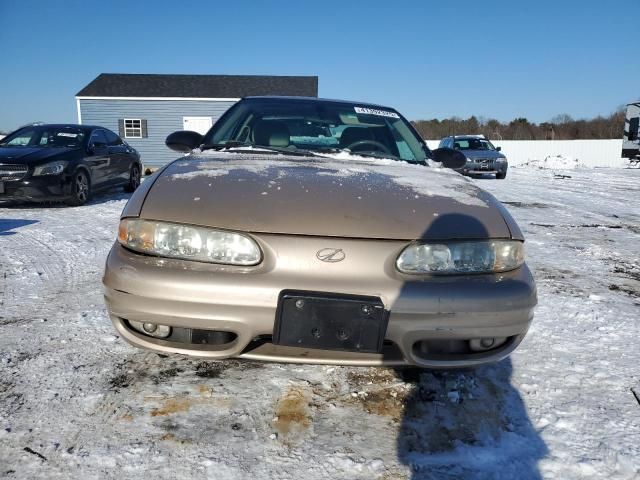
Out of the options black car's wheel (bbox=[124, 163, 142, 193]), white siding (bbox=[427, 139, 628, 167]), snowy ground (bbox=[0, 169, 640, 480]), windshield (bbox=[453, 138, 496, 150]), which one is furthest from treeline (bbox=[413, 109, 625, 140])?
snowy ground (bbox=[0, 169, 640, 480])

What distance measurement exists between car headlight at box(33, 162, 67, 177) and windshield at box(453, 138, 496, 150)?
12785mm

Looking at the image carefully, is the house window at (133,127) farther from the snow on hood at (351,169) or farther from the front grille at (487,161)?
the snow on hood at (351,169)

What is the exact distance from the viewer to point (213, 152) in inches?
108

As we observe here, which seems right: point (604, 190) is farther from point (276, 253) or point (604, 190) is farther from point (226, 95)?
point (226, 95)

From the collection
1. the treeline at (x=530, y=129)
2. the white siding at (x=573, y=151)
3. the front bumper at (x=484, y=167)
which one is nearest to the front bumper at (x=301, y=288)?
the front bumper at (x=484, y=167)

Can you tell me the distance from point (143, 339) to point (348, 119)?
216cm

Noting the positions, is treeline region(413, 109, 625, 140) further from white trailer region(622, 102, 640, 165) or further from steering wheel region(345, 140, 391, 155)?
steering wheel region(345, 140, 391, 155)

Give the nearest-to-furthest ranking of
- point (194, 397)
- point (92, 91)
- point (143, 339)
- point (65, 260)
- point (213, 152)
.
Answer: point (143, 339) < point (194, 397) < point (213, 152) < point (65, 260) < point (92, 91)

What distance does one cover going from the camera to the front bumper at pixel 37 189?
22.3ft

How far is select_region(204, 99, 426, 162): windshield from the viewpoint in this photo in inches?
118

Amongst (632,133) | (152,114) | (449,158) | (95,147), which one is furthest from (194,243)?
(632,133)

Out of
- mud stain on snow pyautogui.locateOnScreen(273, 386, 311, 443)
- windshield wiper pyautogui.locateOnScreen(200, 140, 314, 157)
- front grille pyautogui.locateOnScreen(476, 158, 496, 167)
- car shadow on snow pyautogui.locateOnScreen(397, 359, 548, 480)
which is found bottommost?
car shadow on snow pyautogui.locateOnScreen(397, 359, 548, 480)

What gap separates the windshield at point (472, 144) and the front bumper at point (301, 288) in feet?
50.7

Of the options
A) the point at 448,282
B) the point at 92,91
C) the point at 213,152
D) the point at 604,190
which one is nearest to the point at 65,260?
the point at 213,152
